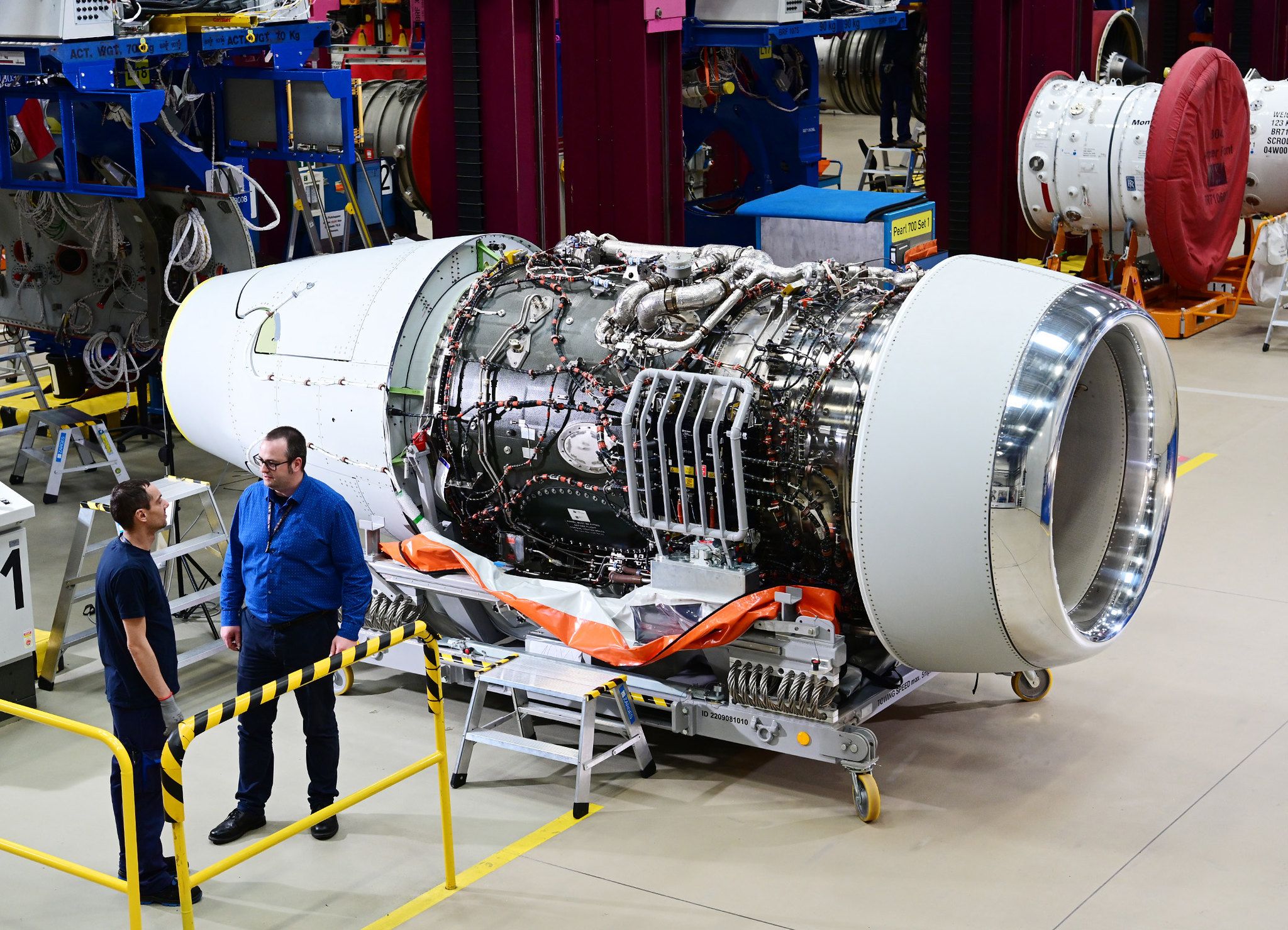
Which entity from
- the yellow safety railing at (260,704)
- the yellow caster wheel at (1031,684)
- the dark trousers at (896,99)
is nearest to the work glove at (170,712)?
the yellow safety railing at (260,704)

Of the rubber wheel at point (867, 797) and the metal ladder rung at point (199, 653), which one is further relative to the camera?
the metal ladder rung at point (199, 653)

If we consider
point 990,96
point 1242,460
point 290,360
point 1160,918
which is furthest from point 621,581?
point 990,96

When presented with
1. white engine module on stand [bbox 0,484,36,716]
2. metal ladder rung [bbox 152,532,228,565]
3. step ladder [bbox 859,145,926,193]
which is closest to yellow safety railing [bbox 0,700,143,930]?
white engine module on stand [bbox 0,484,36,716]

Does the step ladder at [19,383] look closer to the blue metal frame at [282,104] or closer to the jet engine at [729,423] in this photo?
the blue metal frame at [282,104]

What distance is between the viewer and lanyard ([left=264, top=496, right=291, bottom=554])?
19.7 ft

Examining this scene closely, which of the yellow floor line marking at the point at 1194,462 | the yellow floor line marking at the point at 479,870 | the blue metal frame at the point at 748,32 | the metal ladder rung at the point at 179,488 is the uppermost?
the blue metal frame at the point at 748,32

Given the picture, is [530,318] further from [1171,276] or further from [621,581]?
[1171,276]

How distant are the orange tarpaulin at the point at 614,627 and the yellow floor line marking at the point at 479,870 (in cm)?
66

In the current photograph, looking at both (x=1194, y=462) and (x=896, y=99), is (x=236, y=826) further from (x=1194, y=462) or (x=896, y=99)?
(x=896, y=99)

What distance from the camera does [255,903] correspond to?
18.8ft

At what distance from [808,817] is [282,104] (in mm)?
6746

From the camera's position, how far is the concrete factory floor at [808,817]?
5.61 m

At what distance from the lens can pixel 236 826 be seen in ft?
20.1

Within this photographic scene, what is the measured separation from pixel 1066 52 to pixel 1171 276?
3.19 metres
